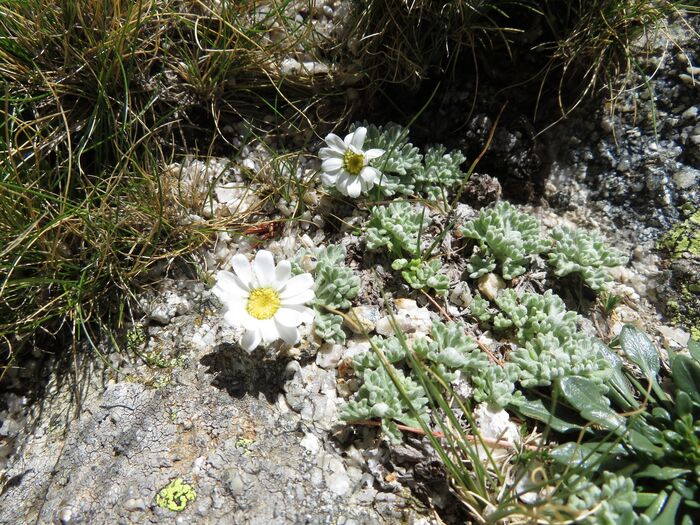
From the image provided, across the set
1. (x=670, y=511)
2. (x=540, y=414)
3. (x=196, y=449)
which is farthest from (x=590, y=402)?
(x=196, y=449)

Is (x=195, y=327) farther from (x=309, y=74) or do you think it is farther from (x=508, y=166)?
(x=508, y=166)

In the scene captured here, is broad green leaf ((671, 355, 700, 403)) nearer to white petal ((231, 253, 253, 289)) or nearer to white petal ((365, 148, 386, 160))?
white petal ((365, 148, 386, 160))

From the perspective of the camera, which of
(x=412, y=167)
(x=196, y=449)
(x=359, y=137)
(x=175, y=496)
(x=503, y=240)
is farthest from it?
(x=412, y=167)

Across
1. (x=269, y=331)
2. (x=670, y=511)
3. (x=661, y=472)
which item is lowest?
(x=670, y=511)

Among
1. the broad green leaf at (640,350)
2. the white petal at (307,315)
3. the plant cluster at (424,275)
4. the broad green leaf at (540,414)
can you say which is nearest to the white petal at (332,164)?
the plant cluster at (424,275)

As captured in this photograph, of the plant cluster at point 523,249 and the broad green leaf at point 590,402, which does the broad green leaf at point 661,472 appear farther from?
the plant cluster at point 523,249

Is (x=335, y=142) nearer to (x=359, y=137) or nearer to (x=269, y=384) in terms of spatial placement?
(x=359, y=137)

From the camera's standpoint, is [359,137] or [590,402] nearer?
[590,402]
